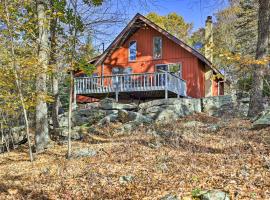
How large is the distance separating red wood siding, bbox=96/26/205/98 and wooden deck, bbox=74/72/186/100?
169 centimetres

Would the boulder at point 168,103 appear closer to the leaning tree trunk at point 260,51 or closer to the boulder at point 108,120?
the boulder at point 108,120

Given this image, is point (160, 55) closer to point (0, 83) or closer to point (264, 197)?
point (0, 83)

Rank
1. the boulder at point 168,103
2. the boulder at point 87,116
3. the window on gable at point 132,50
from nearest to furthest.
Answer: the boulder at point 87,116, the boulder at point 168,103, the window on gable at point 132,50

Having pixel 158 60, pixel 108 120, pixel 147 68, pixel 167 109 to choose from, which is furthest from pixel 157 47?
pixel 108 120

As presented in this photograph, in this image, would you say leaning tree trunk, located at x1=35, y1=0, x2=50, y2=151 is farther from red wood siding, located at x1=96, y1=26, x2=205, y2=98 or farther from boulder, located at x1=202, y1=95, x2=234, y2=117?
red wood siding, located at x1=96, y1=26, x2=205, y2=98

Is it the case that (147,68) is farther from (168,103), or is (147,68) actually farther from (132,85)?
(168,103)

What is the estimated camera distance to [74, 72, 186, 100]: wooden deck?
1911 centimetres

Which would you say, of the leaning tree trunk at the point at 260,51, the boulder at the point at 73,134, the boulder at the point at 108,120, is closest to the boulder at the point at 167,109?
the boulder at the point at 108,120

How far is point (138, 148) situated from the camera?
9.41 metres

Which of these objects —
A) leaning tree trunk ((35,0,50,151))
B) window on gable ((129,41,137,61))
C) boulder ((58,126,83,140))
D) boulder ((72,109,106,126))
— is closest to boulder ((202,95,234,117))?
boulder ((72,109,106,126))

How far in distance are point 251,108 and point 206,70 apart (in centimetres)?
1100

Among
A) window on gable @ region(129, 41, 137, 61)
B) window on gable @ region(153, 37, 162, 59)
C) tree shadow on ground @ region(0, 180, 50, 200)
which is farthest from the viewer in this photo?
window on gable @ region(129, 41, 137, 61)

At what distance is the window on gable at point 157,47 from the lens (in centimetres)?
2397

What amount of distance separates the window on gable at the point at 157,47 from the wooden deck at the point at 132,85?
342 cm
